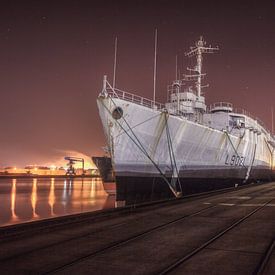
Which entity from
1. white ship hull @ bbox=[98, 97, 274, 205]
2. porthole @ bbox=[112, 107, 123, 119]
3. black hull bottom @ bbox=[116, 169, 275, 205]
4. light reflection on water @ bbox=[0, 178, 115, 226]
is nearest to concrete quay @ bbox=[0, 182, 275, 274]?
black hull bottom @ bbox=[116, 169, 275, 205]

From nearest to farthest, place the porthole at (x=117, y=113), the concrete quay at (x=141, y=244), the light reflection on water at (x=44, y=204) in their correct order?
1. the concrete quay at (x=141, y=244)
2. the porthole at (x=117, y=113)
3. the light reflection on water at (x=44, y=204)

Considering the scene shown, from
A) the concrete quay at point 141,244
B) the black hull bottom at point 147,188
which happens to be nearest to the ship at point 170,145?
the black hull bottom at point 147,188

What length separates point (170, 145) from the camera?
22.7 meters

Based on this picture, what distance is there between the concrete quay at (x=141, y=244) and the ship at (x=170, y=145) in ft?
18.1

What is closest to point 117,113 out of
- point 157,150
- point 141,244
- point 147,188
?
point 157,150

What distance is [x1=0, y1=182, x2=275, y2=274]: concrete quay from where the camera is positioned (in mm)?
7227

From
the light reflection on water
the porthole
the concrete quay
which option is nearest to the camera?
A: the concrete quay

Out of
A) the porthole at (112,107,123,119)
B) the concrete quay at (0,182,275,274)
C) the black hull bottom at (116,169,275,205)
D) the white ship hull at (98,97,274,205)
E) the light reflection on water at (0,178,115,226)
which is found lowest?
the light reflection on water at (0,178,115,226)

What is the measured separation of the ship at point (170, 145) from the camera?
19.8 m

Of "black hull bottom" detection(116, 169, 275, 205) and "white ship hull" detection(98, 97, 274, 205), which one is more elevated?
"white ship hull" detection(98, 97, 274, 205)

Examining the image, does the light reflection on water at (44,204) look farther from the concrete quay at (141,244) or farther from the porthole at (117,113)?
the concrete quay at (141,244)

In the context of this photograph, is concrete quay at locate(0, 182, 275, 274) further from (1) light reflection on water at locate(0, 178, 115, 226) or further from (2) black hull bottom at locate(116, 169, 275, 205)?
(1) light reflection on water at locate(0, 178, 115, 226)

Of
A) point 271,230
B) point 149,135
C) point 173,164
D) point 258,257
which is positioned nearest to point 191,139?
point 173,164

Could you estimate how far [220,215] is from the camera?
49.2 ft
